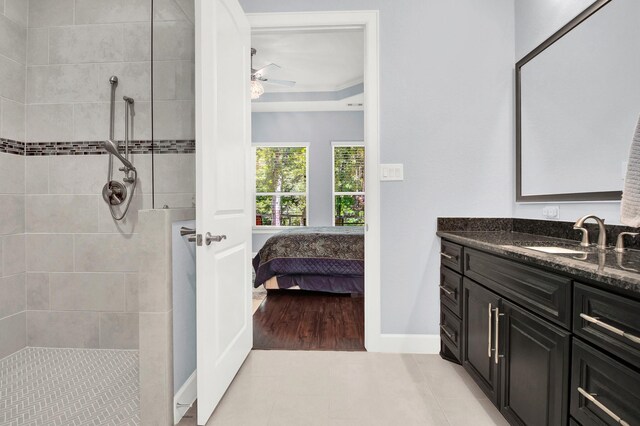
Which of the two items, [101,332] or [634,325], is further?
[101,332]

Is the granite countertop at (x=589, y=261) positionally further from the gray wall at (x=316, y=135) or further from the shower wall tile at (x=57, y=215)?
the gray wall at (x=316, y=135)

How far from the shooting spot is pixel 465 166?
7.54 feet

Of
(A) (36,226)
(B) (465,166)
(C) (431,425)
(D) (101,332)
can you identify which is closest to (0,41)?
(A) (36,226)

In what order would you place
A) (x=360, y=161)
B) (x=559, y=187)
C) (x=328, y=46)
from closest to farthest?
(x=559, y=187), (x=328, y=46), (x=360, y=161)

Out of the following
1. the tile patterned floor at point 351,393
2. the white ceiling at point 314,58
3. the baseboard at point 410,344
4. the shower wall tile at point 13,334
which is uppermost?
the white ceiling at point 314,58

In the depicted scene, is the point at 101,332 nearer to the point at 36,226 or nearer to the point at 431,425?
the point at 36,226

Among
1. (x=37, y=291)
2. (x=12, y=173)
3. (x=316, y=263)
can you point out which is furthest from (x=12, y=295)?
(x=316, y=263)

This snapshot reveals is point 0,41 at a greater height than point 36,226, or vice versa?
point 0,41

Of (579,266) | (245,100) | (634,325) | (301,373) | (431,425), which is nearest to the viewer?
(634,325)

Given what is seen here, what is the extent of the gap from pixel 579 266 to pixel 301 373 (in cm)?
161

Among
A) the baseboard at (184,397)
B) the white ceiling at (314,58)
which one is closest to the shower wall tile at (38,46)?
the white ceiling at (314,58)

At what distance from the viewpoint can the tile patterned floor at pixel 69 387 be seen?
158cm

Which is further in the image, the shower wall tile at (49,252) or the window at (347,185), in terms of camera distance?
the window at (347,185)

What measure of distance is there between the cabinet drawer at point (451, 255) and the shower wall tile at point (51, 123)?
8.79 feet
